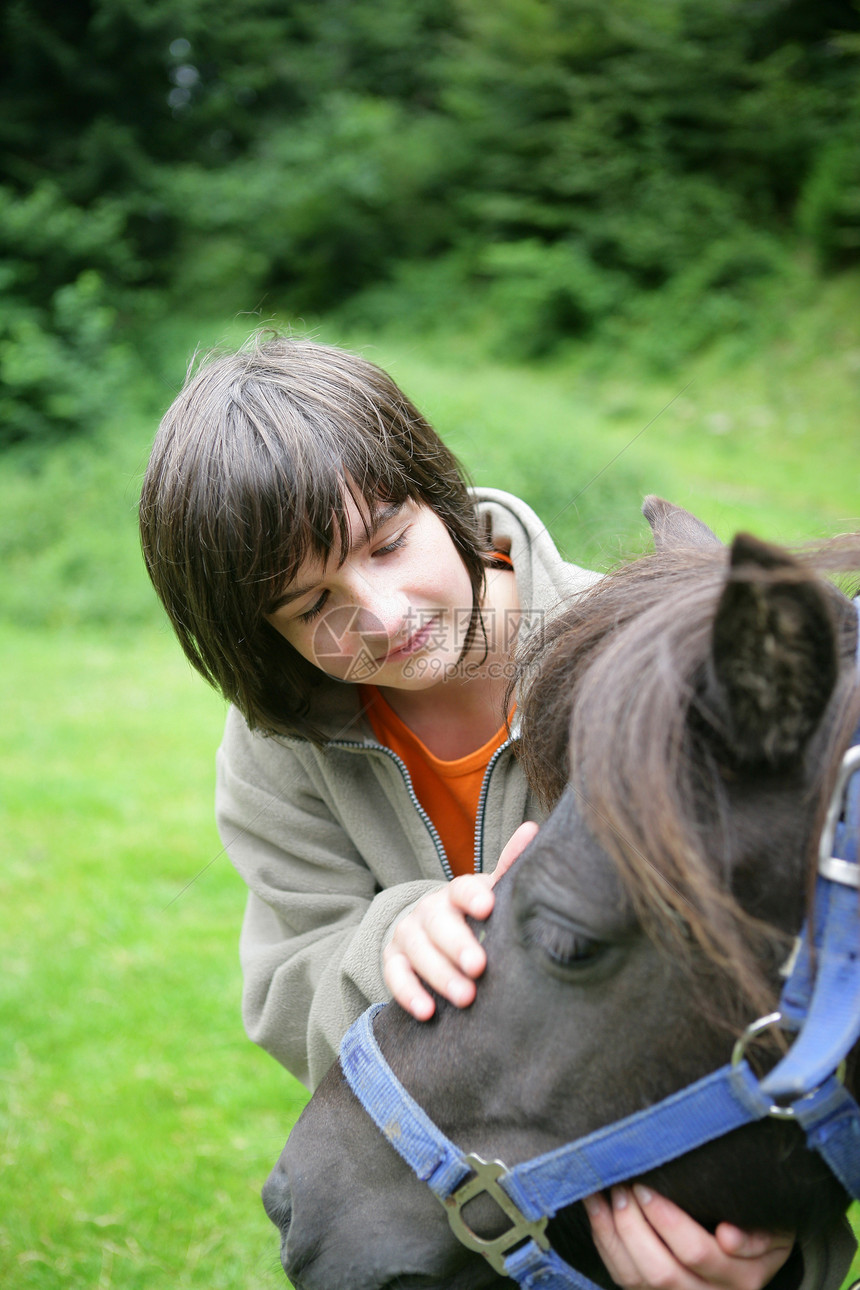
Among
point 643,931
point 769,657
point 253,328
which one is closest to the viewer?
point 769,657

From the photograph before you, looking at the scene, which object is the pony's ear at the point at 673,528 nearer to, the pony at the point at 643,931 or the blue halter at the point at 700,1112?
the pony at the point at 643,931

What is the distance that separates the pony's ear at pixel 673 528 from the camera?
1.45m

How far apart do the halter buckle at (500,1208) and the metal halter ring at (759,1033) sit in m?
0.34

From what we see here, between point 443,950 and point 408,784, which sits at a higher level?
point 443,950

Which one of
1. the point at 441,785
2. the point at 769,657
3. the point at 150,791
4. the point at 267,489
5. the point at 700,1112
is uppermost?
the point at 769,657

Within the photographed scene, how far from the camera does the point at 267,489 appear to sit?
5.15 feet

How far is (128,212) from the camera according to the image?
13.0 meters

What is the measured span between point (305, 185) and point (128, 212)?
442 cm

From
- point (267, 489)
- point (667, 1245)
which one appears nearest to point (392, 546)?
point (267, 489)

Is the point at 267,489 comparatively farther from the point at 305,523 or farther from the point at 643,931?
the point at 643,931

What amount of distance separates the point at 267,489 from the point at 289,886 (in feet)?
2.74

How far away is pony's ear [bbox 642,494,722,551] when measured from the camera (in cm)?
145

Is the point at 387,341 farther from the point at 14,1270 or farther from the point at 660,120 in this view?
the point at 14,1270

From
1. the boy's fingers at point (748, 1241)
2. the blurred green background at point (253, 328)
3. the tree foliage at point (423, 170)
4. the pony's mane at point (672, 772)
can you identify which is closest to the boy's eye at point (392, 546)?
the blurred green background at point (253, 328)
